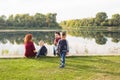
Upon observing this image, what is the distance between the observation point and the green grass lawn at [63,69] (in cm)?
970

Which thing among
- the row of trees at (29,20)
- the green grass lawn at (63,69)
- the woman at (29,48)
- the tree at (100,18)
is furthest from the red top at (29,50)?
the tree at (100,18)

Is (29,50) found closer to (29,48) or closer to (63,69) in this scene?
(29,48)

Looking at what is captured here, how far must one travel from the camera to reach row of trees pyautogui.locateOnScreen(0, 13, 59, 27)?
379 ft

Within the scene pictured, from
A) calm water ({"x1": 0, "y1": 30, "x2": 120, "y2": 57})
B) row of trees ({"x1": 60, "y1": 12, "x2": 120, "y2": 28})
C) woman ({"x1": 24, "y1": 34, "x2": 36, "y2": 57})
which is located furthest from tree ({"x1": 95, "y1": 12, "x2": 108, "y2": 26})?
woman ({"x1": 24, "y1": 34, "x2": 36, "y2": 57})

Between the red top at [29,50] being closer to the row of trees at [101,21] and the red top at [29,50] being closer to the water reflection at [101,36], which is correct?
the water reflection at [101,36]

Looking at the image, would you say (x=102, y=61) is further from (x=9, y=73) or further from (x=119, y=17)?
(x=119, y=17)

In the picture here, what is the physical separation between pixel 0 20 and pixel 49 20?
2146cm

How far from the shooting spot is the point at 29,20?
11950cm

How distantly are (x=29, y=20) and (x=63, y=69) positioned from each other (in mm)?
109701

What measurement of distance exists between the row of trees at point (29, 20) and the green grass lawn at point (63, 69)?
102983 millimetres

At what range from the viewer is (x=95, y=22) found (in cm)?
12594

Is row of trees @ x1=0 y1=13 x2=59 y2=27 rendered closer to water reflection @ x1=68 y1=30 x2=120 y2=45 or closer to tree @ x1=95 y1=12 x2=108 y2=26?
tree @ x1=95 y1=12 x2=108 y2=26

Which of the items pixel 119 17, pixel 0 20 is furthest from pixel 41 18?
pixel 119 17

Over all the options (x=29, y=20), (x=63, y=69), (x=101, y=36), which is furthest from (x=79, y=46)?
(x=29, y=20)
